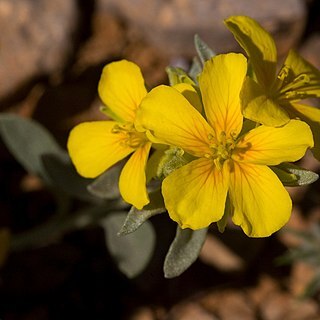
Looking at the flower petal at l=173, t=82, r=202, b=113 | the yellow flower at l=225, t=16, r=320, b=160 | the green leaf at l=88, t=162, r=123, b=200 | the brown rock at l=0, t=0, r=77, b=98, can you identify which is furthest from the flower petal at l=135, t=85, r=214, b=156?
the brown rock at l=0, t=0, r=77, b=98

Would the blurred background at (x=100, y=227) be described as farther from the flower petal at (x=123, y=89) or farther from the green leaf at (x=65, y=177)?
the flower petal at (x=123, y=89)

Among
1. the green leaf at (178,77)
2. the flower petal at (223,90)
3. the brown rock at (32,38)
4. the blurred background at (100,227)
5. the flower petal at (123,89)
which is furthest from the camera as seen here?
the brown rock at (32,38)

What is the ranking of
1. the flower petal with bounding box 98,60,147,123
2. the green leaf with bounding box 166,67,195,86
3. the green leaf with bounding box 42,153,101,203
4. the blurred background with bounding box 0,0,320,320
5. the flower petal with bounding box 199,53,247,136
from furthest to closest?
the blurred background with bounding box 0,0,320,320 < the green leaf with bounding box 42,153,101,203 < the flower petal with bounding box 98,60,147,123 < the green leaf with bounding box 166,67,195,86 < the flower petal with bounding box 199,53,247,136

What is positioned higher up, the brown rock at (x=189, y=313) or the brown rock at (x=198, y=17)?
the brown rock at (x=198, y=17)

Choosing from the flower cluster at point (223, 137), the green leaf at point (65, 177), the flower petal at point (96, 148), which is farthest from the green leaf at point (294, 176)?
the green leaf at point (65, 177)

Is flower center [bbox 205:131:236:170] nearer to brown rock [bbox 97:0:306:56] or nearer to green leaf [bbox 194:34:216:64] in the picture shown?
green leaf [bbox 194:34:216:64]

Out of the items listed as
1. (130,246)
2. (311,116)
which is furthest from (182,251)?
(311,116)

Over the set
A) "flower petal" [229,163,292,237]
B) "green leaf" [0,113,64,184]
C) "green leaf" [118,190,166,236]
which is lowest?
"green leaf" [0,113,64,184]
